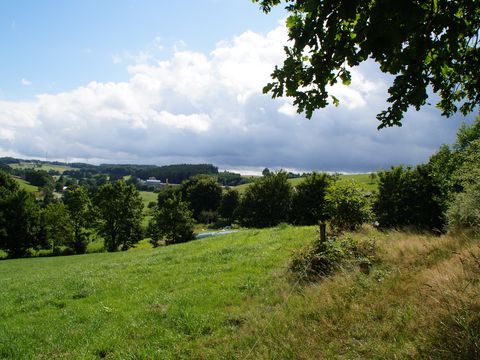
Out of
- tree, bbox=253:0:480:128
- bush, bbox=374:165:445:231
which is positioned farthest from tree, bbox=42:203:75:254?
tree, bbox=253:0:480:128

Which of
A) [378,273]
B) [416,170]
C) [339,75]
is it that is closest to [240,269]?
[378,273]

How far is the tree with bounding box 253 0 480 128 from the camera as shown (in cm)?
445

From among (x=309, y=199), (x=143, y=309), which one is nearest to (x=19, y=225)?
(x=309, y=199)

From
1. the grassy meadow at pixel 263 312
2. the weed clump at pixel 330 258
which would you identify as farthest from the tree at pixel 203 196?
the weed clump at pixel 330 258

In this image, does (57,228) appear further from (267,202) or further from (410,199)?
(410,199)

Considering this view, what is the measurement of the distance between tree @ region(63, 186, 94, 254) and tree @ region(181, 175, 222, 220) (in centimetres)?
4823

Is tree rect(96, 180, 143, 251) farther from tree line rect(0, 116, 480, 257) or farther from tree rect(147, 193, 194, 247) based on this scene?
tree rect(147, 193, 194, 247)

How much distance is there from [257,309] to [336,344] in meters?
3.44

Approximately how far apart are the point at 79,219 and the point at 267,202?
38.2 metres

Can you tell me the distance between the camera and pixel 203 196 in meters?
113

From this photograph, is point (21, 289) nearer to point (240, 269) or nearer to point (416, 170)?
point (240, 269)

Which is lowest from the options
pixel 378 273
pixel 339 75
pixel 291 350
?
pixel 291 350

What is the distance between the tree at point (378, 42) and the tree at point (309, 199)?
196 ft

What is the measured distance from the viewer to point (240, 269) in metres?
14.6
